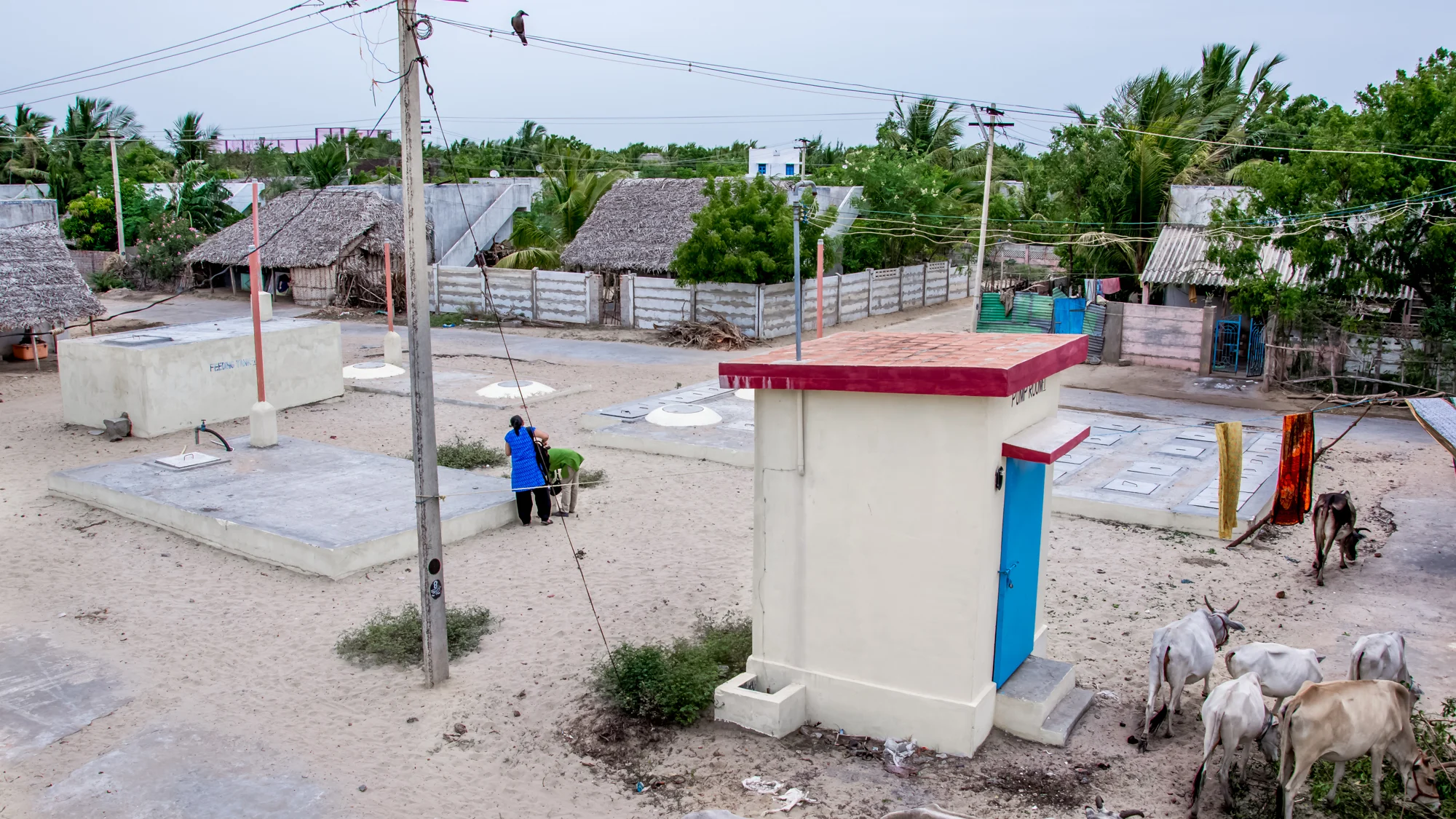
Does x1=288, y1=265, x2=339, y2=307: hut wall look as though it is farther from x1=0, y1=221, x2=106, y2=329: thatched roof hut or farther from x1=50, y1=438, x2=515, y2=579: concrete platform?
x1=50, y1=438, x2=515, y2=579: concrete platform

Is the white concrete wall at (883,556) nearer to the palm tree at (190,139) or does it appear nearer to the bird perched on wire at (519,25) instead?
the bird perched on wire at (519,25)

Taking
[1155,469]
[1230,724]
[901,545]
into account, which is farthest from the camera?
[1155,469]

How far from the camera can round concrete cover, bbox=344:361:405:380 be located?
20.0m

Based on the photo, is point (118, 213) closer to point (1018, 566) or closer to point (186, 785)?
point (186, 785)

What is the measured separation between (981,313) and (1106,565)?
16.6 metres

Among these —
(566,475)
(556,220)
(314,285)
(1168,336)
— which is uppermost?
(556,220)

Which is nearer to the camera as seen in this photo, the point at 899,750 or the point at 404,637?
the point at 899,750

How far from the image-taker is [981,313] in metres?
26.6

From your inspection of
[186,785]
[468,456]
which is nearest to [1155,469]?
[468,456]

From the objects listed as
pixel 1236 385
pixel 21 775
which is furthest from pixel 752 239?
pixel 21 775

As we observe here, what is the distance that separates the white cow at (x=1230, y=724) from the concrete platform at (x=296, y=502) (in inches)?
302

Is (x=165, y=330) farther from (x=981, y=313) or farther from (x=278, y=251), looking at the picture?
(x=981, y=313)

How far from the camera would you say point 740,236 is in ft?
80.6

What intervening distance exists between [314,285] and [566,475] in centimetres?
2202
